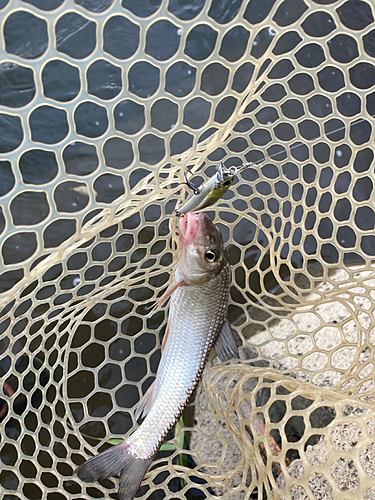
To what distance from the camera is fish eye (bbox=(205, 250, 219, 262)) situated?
91.2 inches

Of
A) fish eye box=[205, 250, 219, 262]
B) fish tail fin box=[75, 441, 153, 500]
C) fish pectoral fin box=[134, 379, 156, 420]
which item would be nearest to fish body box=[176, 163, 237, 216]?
fish eye box=[205, 250, 219, 262]

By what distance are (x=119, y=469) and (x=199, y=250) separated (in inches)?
49.6

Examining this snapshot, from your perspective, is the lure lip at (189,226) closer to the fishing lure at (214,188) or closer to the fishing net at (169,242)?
the fishing lure at (214,188)

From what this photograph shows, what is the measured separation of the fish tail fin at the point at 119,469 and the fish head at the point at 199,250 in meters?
1.02

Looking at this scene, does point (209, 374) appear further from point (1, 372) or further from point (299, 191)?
point (299, 191)

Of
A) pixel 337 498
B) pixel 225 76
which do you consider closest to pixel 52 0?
pixel 225 76

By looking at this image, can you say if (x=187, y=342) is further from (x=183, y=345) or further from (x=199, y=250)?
(x=199, y=250)

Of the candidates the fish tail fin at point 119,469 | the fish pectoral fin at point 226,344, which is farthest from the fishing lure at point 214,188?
the fish tail fin at point 119,469

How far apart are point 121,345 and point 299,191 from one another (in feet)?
6.47

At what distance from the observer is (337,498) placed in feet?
5.39

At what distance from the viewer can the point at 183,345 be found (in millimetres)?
2465

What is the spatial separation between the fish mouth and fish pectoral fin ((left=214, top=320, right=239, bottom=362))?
587 millimetres

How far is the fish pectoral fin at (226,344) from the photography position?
2.51 meters

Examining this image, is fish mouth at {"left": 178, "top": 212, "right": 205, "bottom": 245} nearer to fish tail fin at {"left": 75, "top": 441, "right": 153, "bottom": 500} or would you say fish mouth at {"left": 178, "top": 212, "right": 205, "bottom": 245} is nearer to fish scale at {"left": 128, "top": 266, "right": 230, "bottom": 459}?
fish scale at {"left": 128, "top": 266, "right": 230, "bottom": 459}
